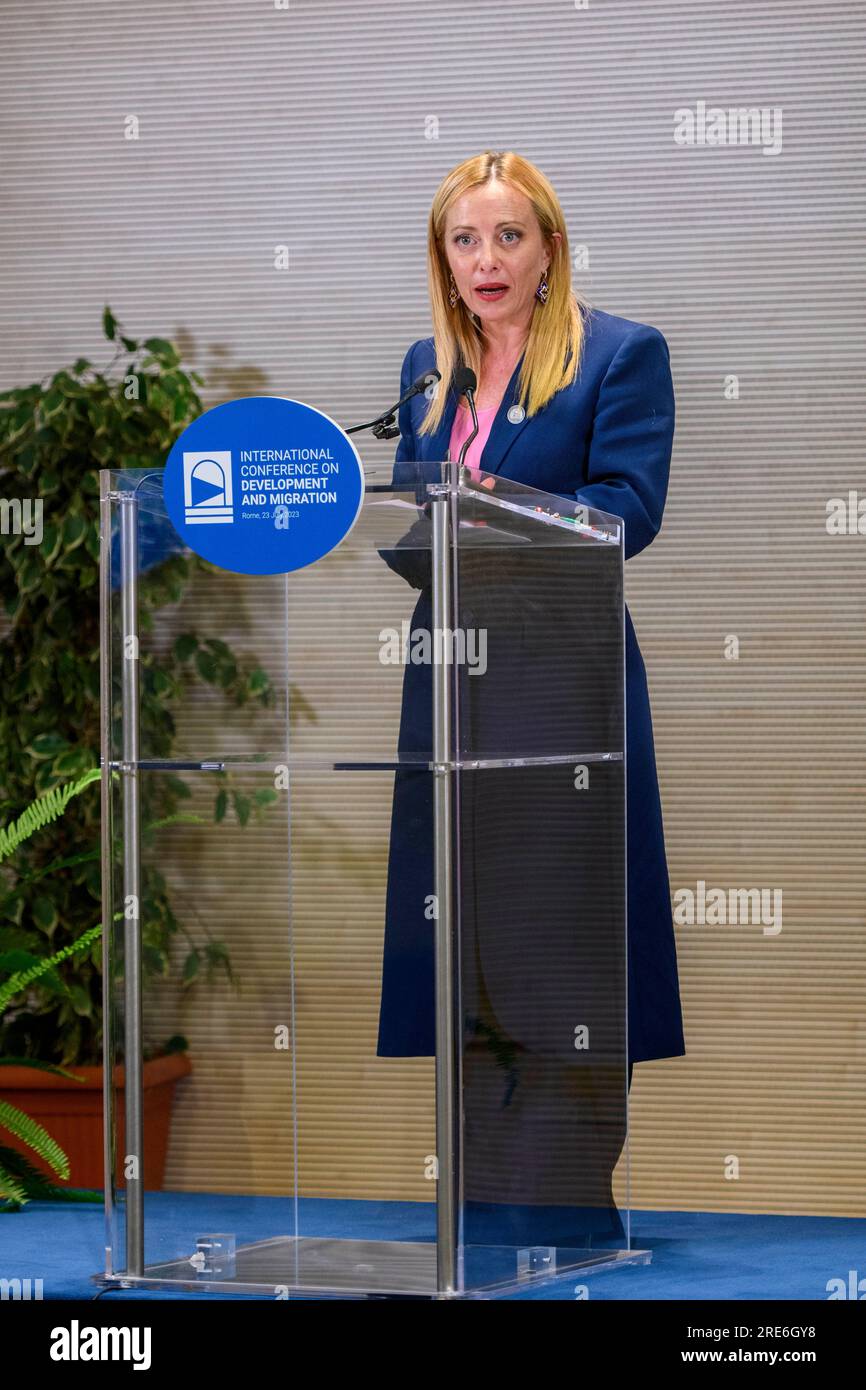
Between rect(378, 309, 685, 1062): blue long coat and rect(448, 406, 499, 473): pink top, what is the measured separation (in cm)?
1

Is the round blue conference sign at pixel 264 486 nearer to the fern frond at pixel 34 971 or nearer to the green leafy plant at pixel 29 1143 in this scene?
the green leafy plant at pixel 29 1143

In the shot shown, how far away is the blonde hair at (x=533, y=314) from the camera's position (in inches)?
94.9

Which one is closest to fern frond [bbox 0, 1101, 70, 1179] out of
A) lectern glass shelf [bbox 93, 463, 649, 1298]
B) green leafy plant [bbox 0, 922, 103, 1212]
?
green leafy plant [bbox 0, 922, 103, 1212]

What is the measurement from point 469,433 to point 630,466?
0.75ft

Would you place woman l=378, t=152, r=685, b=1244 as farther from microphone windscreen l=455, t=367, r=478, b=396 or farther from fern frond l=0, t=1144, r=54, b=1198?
fern frond l=0, t=1144, r=54, b=1198

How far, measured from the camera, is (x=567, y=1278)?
2072mm

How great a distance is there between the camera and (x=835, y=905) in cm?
330

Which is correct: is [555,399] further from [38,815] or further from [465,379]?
[38,815]

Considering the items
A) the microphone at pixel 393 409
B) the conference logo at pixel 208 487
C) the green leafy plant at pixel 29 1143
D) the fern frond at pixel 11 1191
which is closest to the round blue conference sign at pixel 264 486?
the conference logo at pixel 208 487

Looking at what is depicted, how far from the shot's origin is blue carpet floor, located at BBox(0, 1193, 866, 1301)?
193 centimetres

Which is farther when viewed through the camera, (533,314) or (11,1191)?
(11,1191)

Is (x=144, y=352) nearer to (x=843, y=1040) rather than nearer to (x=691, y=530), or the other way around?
(x=691, y=530)

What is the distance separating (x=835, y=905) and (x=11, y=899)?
5.16 feet

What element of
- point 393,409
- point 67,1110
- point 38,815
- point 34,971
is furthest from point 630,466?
point 67,1110
